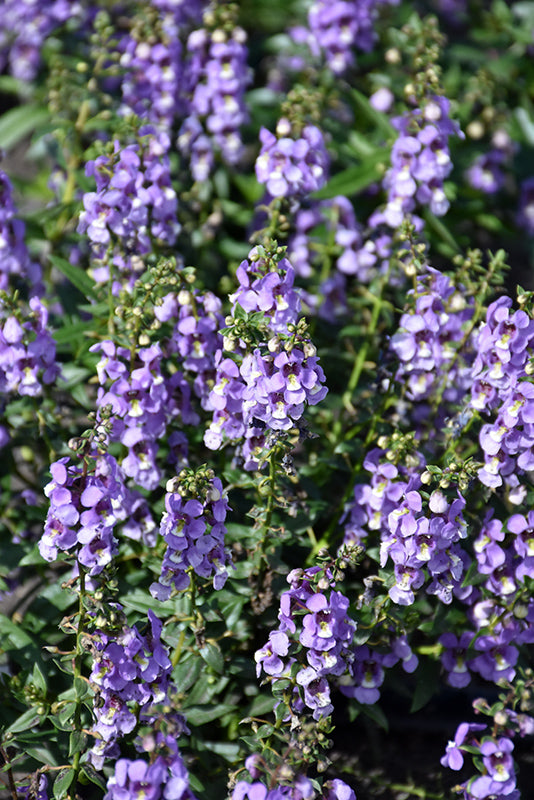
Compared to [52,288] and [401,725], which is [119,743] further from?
[52,288]

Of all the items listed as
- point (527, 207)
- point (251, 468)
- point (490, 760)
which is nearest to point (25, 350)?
point (251, 468)

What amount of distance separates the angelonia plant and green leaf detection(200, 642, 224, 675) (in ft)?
0.09

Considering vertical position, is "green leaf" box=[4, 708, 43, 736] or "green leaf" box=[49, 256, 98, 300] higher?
"green leaf" box=[49, 256, 98, 300]

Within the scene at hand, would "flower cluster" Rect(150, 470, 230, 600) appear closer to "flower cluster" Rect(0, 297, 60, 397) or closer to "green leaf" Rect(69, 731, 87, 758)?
"green leaf" Rect(69, 731, 87, 758)

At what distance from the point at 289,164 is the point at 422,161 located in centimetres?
65

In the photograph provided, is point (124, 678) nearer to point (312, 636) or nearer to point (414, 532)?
point (312, 636)

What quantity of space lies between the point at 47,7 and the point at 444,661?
463cm

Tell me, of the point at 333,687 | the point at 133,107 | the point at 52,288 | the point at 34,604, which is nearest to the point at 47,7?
the point at 133,107

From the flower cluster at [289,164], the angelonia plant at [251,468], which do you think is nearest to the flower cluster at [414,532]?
the angelonia plant at [251,468]

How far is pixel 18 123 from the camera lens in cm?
655

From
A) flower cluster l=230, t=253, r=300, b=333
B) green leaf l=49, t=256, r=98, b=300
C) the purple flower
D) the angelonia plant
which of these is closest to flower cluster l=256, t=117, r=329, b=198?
the angelonia plant

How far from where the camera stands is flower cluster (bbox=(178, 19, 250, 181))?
5.33 m

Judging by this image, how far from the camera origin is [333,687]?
174 inches

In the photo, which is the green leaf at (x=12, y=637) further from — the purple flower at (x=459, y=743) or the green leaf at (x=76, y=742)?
the purple flower at (x=459, y=743)
